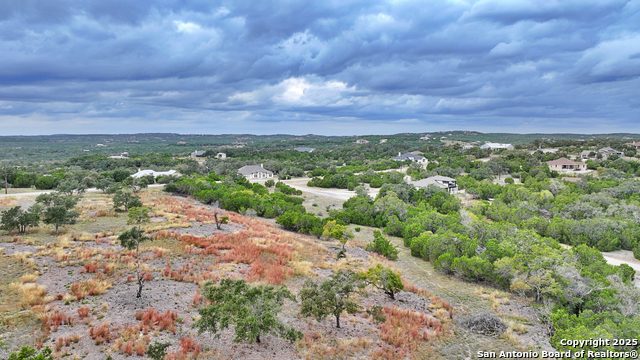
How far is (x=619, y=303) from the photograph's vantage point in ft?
44.0

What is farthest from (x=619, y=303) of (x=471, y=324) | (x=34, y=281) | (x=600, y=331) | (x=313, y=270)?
(x=34, y=281)

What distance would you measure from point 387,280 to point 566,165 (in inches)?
2946

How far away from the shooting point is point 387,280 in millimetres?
14922

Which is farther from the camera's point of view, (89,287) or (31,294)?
(89,287)

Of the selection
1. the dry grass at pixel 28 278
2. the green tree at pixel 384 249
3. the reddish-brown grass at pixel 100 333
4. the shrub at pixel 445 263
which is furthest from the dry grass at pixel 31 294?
the shrub at pixel 445 263

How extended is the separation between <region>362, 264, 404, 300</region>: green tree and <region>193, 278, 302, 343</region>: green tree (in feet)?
18.8

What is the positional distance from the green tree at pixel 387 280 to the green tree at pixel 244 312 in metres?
5.74

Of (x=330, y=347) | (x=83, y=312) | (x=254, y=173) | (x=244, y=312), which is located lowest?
(x=330, y=347)

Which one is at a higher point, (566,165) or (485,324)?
(566,165)

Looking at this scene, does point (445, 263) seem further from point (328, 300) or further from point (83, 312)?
point (83, 312)

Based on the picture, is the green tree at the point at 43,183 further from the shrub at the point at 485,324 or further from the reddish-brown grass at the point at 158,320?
the shrub at the point at 485,324

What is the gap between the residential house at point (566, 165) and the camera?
221 ft

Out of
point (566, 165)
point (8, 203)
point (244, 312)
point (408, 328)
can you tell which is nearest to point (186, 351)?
point (244, 312)

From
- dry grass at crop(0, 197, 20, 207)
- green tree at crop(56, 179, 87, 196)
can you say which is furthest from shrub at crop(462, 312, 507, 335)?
green tree at crop(56, 179, 87, 196)
